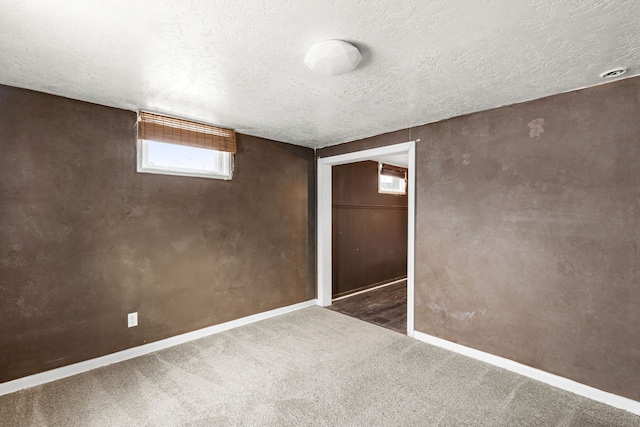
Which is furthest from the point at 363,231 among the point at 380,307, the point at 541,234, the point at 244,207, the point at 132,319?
the point at 132,319

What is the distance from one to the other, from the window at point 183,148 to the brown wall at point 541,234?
84.0 inches

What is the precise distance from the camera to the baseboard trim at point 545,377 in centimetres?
202

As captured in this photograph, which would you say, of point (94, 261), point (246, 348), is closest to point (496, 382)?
point (246, 348)

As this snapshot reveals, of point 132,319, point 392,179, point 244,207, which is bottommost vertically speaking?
point 132,319

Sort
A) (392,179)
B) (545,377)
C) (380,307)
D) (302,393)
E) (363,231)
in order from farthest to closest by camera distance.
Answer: (392,179)
(363,231)
(380,307)
(545,377)
(302,393)

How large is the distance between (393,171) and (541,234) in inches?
131

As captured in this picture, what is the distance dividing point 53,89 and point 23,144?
0.47m

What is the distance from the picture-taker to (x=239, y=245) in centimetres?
346

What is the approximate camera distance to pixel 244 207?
350 cm

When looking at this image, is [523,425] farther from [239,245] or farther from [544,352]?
[239,245]

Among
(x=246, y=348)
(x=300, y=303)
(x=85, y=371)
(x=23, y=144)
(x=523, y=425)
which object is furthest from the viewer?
(x=300, y=303)

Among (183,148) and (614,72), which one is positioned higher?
(614,72)

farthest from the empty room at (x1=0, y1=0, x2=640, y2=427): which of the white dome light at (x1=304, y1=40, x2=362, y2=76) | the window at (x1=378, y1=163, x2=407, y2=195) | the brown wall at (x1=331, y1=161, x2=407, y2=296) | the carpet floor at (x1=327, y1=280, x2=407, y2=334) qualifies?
the window at (x1=378, y1=163, x2=407, y2=195)

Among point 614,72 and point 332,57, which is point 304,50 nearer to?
point 332,57
